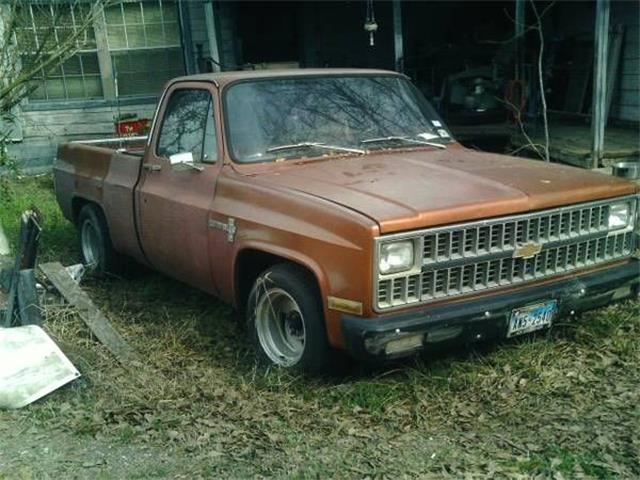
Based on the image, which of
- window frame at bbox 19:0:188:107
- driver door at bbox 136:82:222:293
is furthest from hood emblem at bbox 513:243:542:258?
window frame at bbox 19:0:188:107

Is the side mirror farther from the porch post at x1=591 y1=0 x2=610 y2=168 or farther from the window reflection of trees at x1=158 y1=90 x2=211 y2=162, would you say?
the porch post at x1=591 y1=0 x2=610 y2=168

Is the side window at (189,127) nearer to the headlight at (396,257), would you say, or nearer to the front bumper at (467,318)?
the headlight at (396,257)

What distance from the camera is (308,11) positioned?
13.9m

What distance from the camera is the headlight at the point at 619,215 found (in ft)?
15.2

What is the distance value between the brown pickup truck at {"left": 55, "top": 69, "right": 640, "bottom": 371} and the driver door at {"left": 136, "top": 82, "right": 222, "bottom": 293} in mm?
14

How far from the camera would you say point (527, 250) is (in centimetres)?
420

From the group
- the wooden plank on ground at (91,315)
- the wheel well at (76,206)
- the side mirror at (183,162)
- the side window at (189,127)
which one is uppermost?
the side window at (189,127)

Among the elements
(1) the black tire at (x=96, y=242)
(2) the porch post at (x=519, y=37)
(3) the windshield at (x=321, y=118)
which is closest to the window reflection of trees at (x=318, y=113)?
(3) the windshield at (x=321, y=118)

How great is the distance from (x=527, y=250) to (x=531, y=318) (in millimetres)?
371

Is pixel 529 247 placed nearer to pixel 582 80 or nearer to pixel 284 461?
pixel 284 461

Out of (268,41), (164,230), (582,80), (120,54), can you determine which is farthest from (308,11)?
(164,230)

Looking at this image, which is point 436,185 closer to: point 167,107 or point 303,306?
point 303,306

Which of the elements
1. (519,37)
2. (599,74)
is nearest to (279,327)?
(599,74)

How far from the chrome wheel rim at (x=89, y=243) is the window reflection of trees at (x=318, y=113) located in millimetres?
2478
